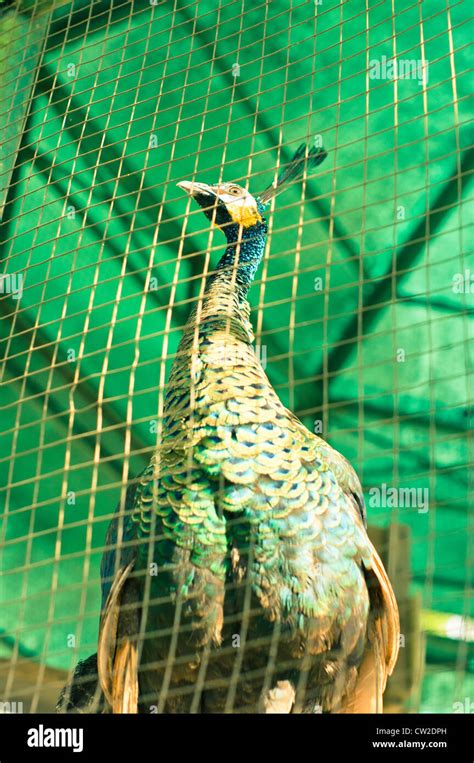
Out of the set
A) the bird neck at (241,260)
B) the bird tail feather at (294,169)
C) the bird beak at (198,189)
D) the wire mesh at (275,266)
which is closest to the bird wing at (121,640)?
the bird neck at (241,260)

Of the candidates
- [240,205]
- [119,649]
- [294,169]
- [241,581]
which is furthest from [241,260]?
[119,649]

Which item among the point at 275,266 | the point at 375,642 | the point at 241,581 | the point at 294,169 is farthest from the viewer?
the point at 275,266

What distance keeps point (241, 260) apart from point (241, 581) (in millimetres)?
1125

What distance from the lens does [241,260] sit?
2754 mm

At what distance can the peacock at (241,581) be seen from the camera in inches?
77.8

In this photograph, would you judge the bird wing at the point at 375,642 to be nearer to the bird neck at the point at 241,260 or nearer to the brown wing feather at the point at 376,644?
the brown wing feather at the point at 376,644

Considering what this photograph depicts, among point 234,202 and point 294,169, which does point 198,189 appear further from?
point 294,169

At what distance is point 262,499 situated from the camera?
201cm

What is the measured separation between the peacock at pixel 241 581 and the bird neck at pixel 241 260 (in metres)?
0.46

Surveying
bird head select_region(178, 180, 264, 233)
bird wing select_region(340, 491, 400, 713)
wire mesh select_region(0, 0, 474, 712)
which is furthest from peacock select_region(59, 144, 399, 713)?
wire mesh select_region(0, 0, 474, 712)

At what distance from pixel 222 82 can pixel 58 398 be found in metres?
1.50
